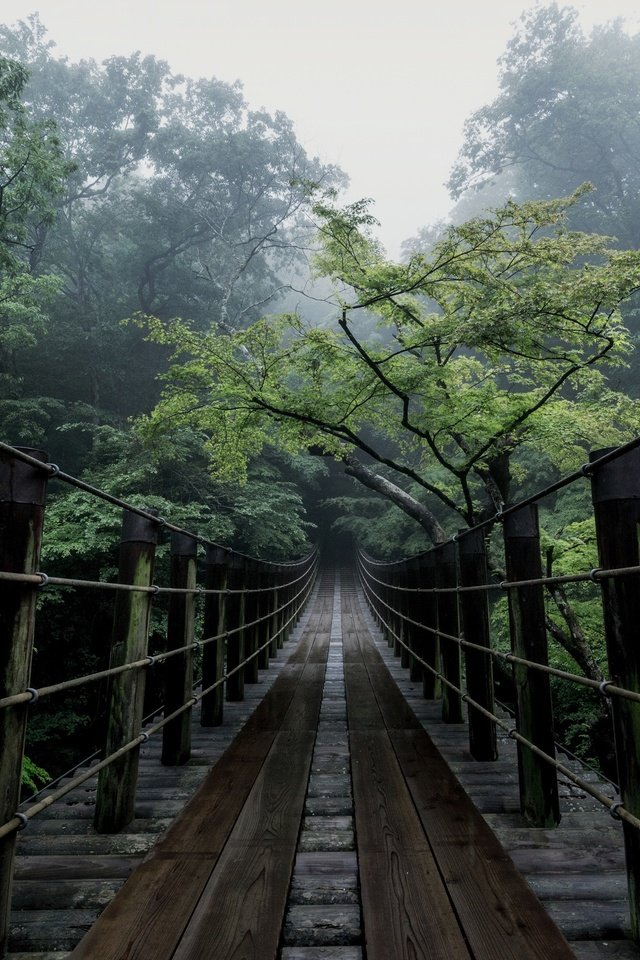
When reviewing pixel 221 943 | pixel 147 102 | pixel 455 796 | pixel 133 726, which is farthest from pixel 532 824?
pixel 147 102

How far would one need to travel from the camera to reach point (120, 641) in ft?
6.73

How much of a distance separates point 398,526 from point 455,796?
14.9m

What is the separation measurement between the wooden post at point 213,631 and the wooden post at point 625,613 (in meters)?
2.30

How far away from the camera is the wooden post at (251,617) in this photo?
4.40 metres

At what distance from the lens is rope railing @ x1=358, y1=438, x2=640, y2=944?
1.31 meters

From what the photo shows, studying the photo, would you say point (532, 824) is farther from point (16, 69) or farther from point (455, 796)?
point (16, 69)

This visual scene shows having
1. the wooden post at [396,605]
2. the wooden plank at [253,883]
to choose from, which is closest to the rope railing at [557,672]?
the wooden plank at [253,883]

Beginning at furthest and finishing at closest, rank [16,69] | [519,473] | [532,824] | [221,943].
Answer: [16,69], [519,473], [532,824], [221,943]

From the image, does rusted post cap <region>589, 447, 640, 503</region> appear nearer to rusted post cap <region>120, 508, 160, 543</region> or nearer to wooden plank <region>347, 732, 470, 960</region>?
wooden plank <region>347, 732, 470, 960</region>

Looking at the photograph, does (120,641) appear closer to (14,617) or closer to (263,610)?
(14,617)

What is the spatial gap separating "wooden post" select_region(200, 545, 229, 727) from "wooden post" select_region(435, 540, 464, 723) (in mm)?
1391

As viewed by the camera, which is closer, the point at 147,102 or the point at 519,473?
the point at 519,473

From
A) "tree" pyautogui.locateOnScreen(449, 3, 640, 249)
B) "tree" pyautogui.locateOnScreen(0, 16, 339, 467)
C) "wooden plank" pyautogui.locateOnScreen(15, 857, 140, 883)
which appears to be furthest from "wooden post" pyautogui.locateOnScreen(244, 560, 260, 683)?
"tree" pyautogui.locateOnScreen(449, 3, 640, 249)

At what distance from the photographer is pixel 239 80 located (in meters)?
24.5
